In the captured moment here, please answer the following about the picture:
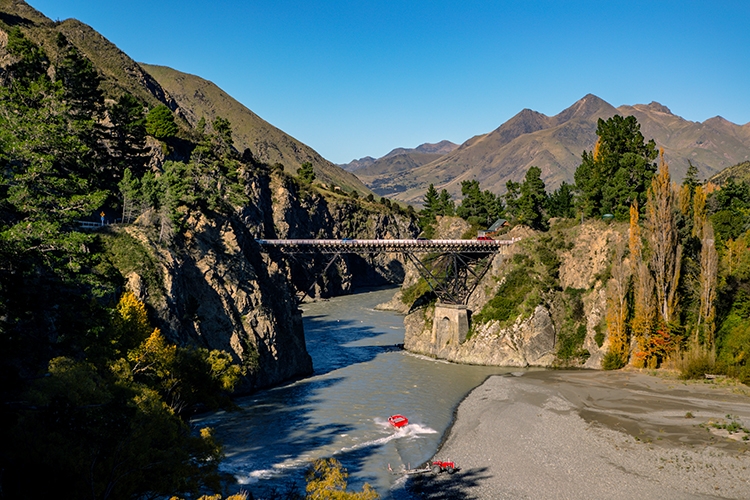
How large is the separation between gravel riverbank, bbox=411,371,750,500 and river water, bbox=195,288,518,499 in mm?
2792

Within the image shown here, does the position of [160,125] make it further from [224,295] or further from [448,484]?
[448,484]

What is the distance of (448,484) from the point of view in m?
33.5

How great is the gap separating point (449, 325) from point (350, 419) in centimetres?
2994

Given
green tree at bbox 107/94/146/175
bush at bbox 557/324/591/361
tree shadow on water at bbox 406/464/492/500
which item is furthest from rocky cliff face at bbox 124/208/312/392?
bush at bbox 557/324/591/361

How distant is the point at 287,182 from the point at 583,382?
11080 centimetres

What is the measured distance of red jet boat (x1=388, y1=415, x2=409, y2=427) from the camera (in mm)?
44772

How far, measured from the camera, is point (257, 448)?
129 ft

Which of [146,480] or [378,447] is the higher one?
[146,480]

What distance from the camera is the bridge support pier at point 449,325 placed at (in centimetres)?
7206

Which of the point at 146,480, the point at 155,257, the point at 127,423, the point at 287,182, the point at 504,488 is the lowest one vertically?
the point at 504,488

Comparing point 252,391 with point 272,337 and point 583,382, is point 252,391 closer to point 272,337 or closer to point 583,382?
point 272,337

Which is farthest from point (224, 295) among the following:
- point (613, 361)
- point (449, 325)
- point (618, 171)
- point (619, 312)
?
point (618, 171)

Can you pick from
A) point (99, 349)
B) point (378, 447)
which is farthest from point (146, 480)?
point (378, 447)

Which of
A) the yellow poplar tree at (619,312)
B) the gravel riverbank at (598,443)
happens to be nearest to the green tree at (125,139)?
the gravel riverbank at (598,443)
